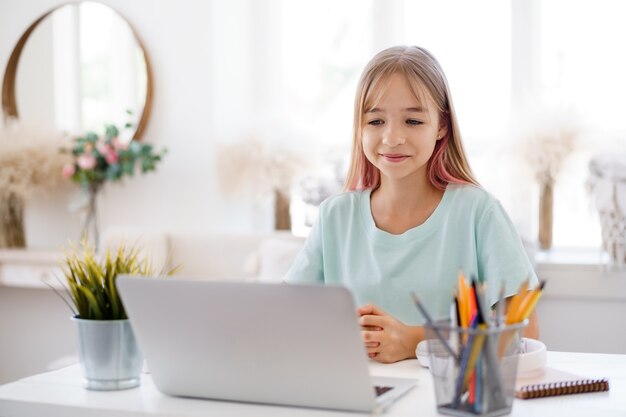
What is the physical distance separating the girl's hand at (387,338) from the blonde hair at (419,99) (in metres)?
0.37

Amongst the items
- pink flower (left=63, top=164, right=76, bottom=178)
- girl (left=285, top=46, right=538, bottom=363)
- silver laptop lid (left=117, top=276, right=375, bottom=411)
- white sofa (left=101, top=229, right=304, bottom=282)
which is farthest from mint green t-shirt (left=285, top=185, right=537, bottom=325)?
pink flower (left=63, top=164, right=76, bottom=178)

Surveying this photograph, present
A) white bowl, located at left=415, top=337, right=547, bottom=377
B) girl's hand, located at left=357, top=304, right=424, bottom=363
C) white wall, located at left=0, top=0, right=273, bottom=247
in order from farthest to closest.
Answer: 1. white wall, located at left=0, top=0, right=273, bottom=247
2. girl's hand, located at left=357, top=304, right=424, bottom=363
3. white bowl, located at left=415, top=337, right=547, bottom=377

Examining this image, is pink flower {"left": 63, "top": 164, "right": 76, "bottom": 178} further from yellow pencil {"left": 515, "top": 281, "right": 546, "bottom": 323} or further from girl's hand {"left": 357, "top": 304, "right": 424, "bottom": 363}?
yellow pencil {"left": 515, "top": 281, "right": 546, "bottom": 323}

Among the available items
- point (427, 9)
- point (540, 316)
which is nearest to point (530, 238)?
point (540, 316)

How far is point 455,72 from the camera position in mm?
3338

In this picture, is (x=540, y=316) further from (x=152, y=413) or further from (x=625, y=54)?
(x=152, y=413)

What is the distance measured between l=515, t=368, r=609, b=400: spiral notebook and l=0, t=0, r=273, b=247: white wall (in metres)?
2.36

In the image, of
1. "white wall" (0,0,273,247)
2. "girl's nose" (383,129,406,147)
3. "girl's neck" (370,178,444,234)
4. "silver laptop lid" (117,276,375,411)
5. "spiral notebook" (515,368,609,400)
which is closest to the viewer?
"silver laptop lid" (117,276,375,411)

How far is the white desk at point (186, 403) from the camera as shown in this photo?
3.39 ft

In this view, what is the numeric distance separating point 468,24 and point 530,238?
937 millimetres

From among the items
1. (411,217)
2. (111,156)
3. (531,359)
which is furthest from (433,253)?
(111,156)

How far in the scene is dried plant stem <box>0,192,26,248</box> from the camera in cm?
354

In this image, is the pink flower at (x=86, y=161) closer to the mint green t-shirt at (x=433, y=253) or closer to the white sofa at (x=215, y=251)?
the white sofa at (x=215, y=251)

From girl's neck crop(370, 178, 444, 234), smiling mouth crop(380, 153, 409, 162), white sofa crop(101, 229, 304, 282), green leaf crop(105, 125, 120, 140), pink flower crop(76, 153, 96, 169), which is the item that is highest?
green leaf crop(105, 125, 120, 140)
